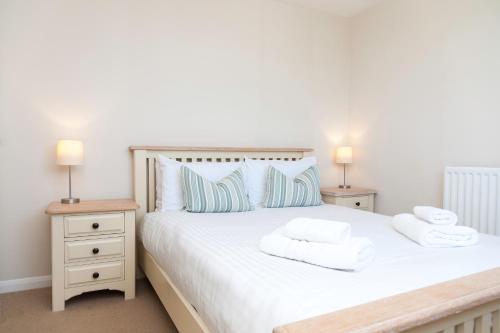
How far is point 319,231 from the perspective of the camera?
4.12 ft

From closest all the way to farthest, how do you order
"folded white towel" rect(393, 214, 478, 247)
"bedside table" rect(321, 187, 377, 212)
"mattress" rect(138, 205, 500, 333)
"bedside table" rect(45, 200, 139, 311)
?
1. "mattress" rect(138, 205, 500, 333)
2. "folded white towel" rect(393, 214, 478, 247)
3. "bedside table" rect(45, 200, 139, 311)
4. "bedside table" rect(321, 187, 377, 212)

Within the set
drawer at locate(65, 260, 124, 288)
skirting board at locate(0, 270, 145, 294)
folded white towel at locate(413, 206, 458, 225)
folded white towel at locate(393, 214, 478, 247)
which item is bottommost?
skirting board at locate(0, 270, 145, 294)

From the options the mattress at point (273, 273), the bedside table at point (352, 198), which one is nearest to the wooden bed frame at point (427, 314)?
the mattress at point (273, 273)

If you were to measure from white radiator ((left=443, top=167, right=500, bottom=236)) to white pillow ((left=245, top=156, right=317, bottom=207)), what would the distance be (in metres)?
1.10

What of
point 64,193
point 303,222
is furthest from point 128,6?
point 303,222

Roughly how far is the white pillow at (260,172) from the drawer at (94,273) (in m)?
1.05

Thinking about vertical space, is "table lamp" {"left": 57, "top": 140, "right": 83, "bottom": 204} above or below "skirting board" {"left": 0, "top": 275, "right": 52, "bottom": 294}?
above

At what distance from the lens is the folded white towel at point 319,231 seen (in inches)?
48.1

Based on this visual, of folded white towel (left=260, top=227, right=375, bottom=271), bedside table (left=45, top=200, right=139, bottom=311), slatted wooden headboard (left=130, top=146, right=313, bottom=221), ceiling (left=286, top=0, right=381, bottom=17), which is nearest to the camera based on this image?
folded white towel (left=260, top=227, right=375, bottom=271)

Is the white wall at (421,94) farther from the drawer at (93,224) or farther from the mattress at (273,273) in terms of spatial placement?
the drawer at (93,224)

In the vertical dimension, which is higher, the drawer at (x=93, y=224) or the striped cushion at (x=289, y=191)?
the striped cushion at (x=289, y=191)

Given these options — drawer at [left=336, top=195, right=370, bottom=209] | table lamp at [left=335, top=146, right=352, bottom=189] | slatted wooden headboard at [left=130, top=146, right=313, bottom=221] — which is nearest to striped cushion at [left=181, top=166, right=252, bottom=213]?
slatted wooden headboard at [left=130, top=146, right=313, bottom=221]

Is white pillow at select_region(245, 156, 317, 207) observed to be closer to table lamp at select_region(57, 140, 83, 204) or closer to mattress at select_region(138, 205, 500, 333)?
mattress at select_region(138, 205, 500, 333)

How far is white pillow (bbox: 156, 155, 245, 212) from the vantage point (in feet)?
8.13
